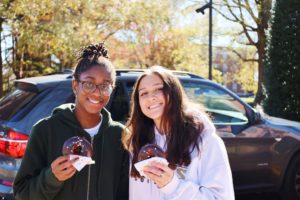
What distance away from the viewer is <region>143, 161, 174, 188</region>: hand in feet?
6.45

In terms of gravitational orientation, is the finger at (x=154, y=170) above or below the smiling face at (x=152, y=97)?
below

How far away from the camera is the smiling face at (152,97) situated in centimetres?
225

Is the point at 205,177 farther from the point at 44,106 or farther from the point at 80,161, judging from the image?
the point at 44,106

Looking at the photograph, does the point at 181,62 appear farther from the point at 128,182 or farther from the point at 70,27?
the point at 128,182

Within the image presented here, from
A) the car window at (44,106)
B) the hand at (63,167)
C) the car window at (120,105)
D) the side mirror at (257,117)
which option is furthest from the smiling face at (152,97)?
the side mirror at (257,117)

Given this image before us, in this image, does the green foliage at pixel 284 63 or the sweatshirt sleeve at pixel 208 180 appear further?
the green foliage at pixel 284 63

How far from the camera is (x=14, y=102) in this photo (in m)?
4.52

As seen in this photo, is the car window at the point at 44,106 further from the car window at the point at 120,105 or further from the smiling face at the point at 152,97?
the smiling face at the point at 152,97

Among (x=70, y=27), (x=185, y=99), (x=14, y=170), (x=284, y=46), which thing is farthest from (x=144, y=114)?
(x=70, y=27)

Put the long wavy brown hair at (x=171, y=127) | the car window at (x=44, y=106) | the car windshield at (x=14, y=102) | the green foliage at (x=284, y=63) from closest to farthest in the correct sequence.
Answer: the long wavy brown hair at (x=171, y=127), the car window at (x=44, y=106), the car windshield at (x=14, y=102), the green foliage at (x=284, y=63)

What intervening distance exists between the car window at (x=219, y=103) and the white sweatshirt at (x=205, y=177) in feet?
10.2

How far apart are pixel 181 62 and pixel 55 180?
31712 mm

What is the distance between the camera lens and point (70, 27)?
1354cm

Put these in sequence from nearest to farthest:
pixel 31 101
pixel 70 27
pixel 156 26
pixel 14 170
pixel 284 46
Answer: pixel 14 170, pixel 31 101, pixel 284 46, pixel 70 27, pixel 156 26
